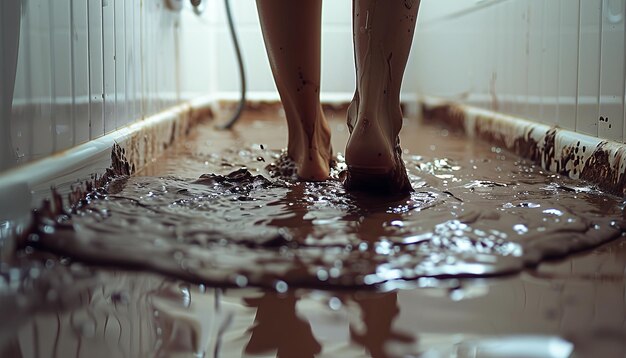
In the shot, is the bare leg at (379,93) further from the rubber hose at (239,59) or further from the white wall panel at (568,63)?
the rubber hose at (239,59)

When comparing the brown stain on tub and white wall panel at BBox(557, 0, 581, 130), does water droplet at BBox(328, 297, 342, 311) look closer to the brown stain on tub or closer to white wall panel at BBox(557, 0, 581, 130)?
the brown stain on tub

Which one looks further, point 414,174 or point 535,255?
point 414,174

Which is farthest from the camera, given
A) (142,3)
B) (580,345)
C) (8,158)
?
(142,3)

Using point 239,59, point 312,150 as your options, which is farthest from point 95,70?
point 239,59

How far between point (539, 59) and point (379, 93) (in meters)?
0.69

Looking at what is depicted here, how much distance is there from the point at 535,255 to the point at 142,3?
1130mm

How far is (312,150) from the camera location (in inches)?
49.8

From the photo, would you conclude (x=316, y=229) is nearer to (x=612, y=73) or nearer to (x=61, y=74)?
(x=61, y=74)

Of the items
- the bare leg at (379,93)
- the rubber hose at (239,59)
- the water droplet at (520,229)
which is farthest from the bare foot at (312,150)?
the rubber hose at (239,59)

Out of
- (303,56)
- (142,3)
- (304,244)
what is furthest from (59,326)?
(142,3)

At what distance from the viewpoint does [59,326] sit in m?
0.58

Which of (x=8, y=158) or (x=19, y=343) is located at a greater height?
(x=8, y=158)

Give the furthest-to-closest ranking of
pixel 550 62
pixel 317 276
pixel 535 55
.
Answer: pixel 535 55 < pixel 550 62 < pixel 317 276

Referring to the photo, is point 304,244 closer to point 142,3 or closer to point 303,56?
point 303,56
